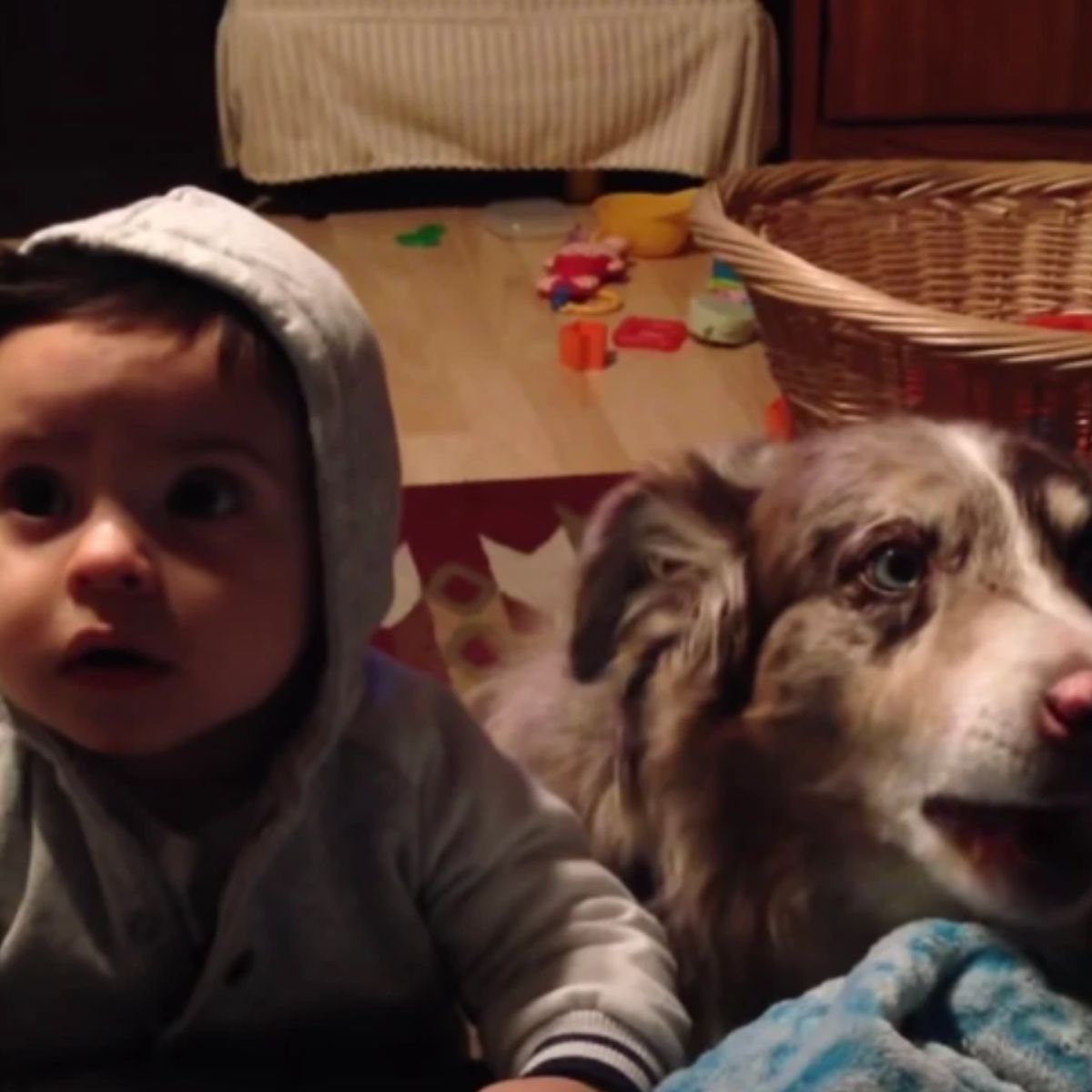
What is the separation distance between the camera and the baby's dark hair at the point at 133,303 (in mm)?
992

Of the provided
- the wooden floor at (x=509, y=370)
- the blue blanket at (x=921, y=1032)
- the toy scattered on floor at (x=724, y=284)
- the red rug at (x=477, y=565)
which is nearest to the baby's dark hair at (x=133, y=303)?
the blue blanket at (x=921, y=1032)

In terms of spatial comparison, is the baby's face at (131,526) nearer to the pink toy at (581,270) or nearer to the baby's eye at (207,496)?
the baby's eye at (207,496)

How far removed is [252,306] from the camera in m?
0.99

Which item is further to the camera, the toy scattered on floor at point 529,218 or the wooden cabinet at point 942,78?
the toy scattered on floor at point 529,218

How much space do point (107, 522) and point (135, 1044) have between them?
35 cm

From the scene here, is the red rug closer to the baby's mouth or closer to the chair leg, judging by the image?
the baby's mouth

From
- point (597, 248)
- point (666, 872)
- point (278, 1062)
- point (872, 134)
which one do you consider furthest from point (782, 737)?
point (872, 134)

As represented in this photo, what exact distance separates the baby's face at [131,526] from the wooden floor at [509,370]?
1.24 meters

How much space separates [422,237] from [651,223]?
1.37 feet

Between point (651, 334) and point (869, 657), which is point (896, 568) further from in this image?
point (651, 334)

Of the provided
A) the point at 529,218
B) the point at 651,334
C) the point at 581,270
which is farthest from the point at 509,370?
the point at 529,218

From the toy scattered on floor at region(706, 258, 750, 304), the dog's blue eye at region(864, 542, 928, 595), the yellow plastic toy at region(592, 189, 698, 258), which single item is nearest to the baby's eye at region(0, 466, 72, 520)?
the dog's blue eye at region(864, 542, 928, 595)

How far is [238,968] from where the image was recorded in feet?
3.57

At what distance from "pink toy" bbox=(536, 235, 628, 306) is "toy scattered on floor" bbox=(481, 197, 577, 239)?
0.17 m
